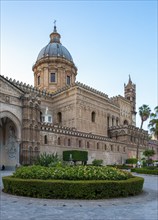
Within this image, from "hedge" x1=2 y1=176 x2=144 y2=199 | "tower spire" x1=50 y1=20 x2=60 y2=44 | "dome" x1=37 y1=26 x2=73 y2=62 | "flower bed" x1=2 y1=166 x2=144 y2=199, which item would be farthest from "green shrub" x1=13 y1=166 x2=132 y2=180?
"tower spire" x1=50 y1=20 x2=60 y2=44

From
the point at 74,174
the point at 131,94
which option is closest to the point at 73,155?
the point at 74,174

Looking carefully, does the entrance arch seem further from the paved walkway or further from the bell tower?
the bell tower

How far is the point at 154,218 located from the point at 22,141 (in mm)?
27424

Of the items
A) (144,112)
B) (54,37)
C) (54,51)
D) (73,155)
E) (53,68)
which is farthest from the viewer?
(54,37)

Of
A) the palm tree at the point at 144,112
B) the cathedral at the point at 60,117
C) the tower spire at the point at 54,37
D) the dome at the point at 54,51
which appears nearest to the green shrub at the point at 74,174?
the cathedral at the point at 60,117

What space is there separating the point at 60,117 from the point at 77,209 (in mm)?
44075

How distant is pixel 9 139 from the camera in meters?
36.0

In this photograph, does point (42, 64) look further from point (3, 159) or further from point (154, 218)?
point (154, 218)

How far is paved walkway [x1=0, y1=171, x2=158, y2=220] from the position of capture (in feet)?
27.4

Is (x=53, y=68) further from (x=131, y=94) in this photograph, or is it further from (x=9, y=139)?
(x=131, y=94)

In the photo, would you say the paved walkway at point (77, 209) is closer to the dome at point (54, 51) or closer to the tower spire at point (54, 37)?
the dome at point (54, 51)

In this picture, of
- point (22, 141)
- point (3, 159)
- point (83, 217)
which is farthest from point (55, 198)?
point (3, 159)

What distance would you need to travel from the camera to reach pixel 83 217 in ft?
27.2

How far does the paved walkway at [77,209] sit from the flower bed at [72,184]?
1.81 feet
